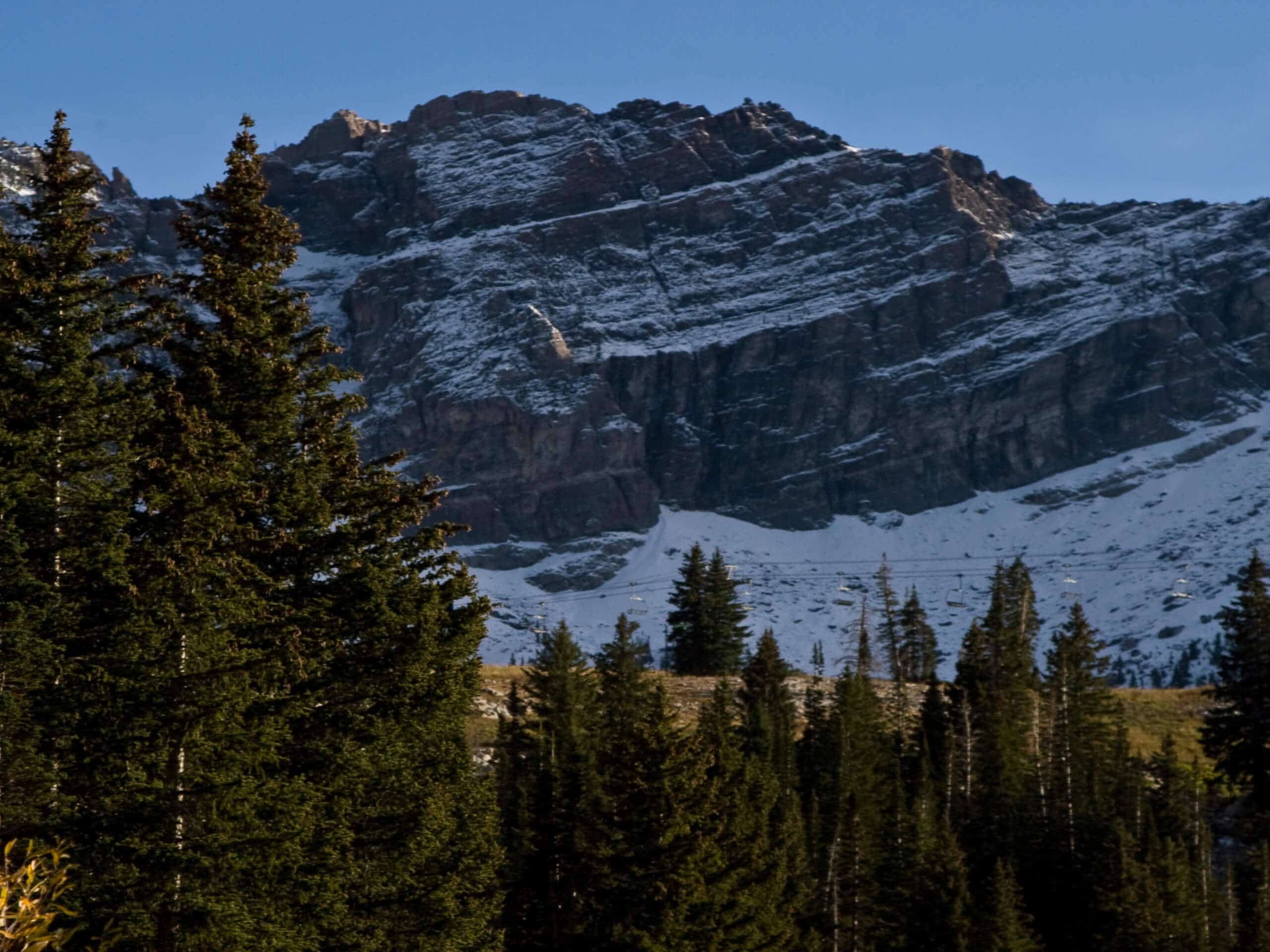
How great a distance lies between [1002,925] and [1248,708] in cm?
2928

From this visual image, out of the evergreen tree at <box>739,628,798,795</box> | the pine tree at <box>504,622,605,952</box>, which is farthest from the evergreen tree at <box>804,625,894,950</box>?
the pine tree at <box>504,622,605,952</box>

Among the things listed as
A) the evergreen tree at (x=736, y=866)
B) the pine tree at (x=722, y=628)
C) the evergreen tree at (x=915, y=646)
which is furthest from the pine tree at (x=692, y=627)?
the evergreen tree at (x=736, y=866)

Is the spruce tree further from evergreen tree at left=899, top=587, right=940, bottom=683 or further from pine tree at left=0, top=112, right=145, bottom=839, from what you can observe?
pine tree at left=0, top=112, right=145, bottom=839

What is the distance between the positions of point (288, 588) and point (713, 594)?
78.8 metres

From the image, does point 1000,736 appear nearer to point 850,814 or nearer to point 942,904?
point 942,904

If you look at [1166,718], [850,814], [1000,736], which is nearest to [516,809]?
[850,814]

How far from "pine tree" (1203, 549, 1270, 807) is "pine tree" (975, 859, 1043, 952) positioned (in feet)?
86.0

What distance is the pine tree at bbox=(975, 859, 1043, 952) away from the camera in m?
54.9

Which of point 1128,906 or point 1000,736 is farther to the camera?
point 1000,736

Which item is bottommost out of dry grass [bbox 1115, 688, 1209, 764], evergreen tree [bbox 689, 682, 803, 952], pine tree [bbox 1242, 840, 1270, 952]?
pine tree [bbox 1242, 840, 1270, 952]

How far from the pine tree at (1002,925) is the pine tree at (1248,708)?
86.0 ft

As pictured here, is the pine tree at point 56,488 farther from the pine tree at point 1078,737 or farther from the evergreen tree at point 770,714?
the pine tree at point 1078,737

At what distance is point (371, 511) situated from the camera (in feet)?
91.4

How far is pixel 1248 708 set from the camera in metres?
77.2
